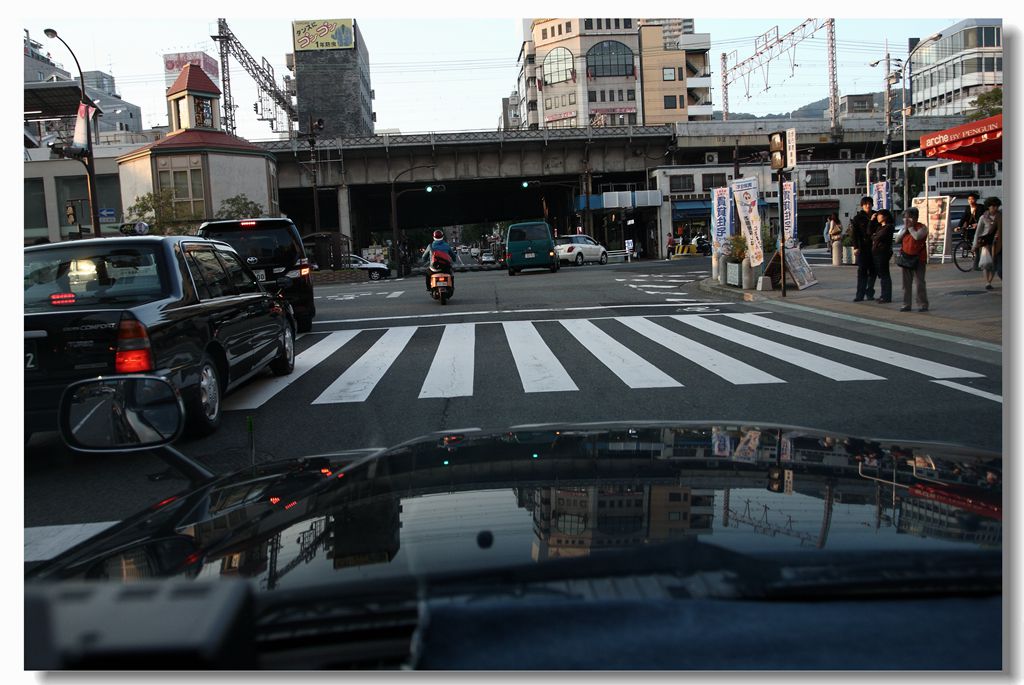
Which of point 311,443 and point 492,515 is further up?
point 492,515

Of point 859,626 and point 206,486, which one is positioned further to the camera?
point 206,486

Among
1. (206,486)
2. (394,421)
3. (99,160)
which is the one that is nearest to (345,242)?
(99,160)

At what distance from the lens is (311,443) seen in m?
6.57

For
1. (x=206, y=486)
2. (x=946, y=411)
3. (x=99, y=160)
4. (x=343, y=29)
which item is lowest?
(x=946, y=411)

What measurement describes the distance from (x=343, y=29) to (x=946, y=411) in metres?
97.5

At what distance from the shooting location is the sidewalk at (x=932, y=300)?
39.0 feet

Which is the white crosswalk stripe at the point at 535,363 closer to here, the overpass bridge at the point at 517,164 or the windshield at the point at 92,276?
the windshield at the point at 92,276

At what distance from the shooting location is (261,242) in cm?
1308

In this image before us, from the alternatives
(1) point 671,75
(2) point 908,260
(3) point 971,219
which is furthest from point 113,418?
(1) point 671,75

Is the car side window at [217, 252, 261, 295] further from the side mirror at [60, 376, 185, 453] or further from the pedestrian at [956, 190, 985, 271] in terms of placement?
the pedestrian at [956, 190, 985, 271]

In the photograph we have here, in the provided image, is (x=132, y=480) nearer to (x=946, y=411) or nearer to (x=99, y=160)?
(x=946, y=411)

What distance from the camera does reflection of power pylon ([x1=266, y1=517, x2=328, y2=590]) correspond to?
186 cm

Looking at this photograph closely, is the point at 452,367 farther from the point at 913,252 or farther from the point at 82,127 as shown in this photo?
the point at 82,127

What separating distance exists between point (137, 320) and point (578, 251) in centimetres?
3908
